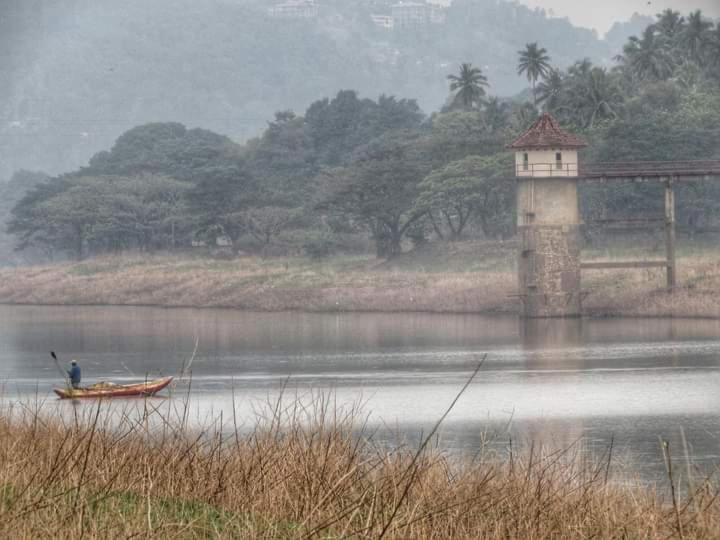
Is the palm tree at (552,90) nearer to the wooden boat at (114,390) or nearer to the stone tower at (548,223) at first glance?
the stone tower at (548,223)

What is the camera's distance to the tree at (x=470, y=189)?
96.7 metres

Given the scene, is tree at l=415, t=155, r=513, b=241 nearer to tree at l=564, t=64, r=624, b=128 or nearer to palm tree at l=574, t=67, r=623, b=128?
tree at l=564, t=64, r=624, b=128

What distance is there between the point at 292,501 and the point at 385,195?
3428 inches

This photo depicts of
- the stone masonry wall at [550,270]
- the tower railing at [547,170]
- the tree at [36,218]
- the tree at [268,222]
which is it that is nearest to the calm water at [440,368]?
the stone masonry wall at [550,270]

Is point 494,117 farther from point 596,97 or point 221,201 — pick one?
point 221,201

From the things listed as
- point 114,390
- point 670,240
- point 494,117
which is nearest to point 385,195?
point 494,117

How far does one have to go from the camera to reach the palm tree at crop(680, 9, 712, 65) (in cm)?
13175

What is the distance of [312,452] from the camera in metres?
15.6

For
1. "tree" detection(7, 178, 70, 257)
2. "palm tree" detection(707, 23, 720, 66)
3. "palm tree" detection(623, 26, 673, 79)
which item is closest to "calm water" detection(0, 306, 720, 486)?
"tree" detection(7, 178, 70, 257)

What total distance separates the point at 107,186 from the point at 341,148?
24.0m

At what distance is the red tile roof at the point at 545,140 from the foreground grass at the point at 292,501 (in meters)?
56.3

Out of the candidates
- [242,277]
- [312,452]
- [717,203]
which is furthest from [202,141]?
[312,452]

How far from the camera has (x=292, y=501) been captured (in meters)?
14.5

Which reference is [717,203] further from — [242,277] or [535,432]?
[535,432]
